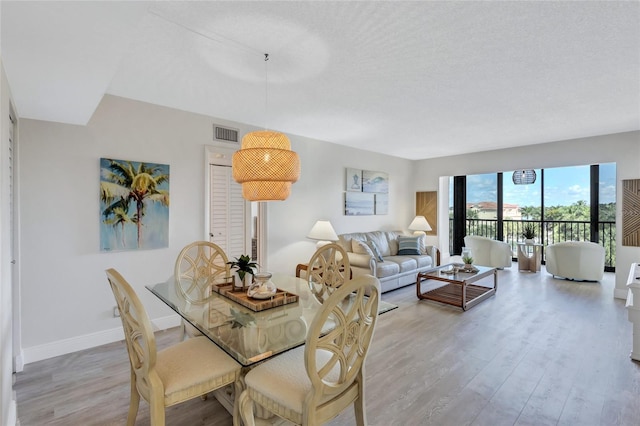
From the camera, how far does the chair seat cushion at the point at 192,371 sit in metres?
1.54

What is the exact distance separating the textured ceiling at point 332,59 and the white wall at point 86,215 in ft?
0.70

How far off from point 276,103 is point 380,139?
228 cm

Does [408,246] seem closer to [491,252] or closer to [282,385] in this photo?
[491,252]

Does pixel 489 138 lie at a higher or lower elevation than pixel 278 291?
higher

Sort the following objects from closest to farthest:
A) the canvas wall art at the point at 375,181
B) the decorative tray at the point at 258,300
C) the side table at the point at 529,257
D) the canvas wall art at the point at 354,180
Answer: the decorative tray at the point at 258,300
the canvas wall art at the point at 354,180
the canvas wall art at the point at 375,181
the side table at the point at 529,257

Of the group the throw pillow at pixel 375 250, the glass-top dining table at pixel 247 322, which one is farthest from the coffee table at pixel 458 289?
the glass-top dining table at pixel 247 322

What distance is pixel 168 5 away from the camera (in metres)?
1.75

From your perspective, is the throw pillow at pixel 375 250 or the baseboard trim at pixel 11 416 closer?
the baseboard trim at pixel 11 416

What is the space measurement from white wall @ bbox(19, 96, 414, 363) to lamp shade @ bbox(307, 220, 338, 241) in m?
1.68

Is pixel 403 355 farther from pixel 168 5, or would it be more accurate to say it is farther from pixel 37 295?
pixel 37 295

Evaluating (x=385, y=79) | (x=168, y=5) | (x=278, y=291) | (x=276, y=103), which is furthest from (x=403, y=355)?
(x=168, y=5)

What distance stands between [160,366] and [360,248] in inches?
138

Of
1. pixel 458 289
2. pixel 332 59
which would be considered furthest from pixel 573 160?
pixel 332 59

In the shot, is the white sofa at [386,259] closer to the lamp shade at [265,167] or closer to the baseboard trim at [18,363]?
the lamp shade at [265,167]
